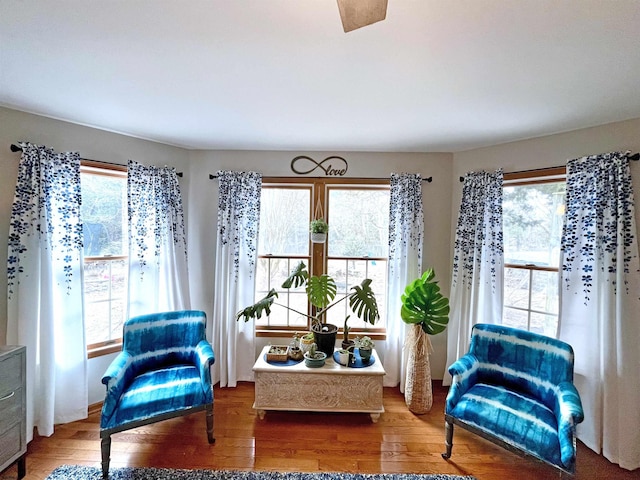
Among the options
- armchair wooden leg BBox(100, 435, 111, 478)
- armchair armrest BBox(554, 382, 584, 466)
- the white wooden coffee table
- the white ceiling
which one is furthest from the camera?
the white wooden coffee table

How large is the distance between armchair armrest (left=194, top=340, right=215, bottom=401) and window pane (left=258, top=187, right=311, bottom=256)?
112 centimetres

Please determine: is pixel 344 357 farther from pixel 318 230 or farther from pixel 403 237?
pixel 403 237

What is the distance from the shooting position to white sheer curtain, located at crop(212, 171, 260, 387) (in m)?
3.00

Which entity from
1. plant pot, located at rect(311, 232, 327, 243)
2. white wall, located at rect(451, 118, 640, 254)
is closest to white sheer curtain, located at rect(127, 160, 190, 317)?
plant pot, located at rect(311, 232, 327, 243)

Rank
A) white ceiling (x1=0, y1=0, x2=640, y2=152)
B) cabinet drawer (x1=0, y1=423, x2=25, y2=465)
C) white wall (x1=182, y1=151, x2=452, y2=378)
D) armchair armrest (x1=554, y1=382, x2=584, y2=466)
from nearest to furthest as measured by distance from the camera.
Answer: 1. white ceiling (x1=0, y1=0, x2=640, y2=152)
2. armchair armrest (x1=554, y1=382, x2=584, y2=466)
3. cabinet drawer (x1=0, y1=423, x2=25, y2=465)
4. white wall (x1=182, y1=151, x2=452, y2=378)

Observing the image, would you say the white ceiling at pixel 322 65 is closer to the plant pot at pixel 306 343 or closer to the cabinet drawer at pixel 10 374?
the cabinet drawer at pixel 10 374

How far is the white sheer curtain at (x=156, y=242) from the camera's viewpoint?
2.70m

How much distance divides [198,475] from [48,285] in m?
1.75

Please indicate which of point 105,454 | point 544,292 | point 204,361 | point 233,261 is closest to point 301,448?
point 204,361

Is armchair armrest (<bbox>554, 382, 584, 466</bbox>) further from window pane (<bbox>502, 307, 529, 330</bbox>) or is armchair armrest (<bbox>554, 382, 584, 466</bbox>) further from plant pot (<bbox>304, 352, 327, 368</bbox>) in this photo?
plant pot (<bbox>304, 352, 327, 368</bbox>)

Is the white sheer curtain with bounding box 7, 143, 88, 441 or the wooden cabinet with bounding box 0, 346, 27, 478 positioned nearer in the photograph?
the wooden cabinet with bounding box 0, 346, 27, 478

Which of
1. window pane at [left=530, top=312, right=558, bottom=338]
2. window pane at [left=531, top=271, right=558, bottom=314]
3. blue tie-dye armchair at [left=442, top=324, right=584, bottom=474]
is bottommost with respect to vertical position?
blue tie-dye armchair at [left=442, top=324, right=584, bottom=474]

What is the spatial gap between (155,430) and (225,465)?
731 millimetres

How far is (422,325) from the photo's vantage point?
2.62 meters
